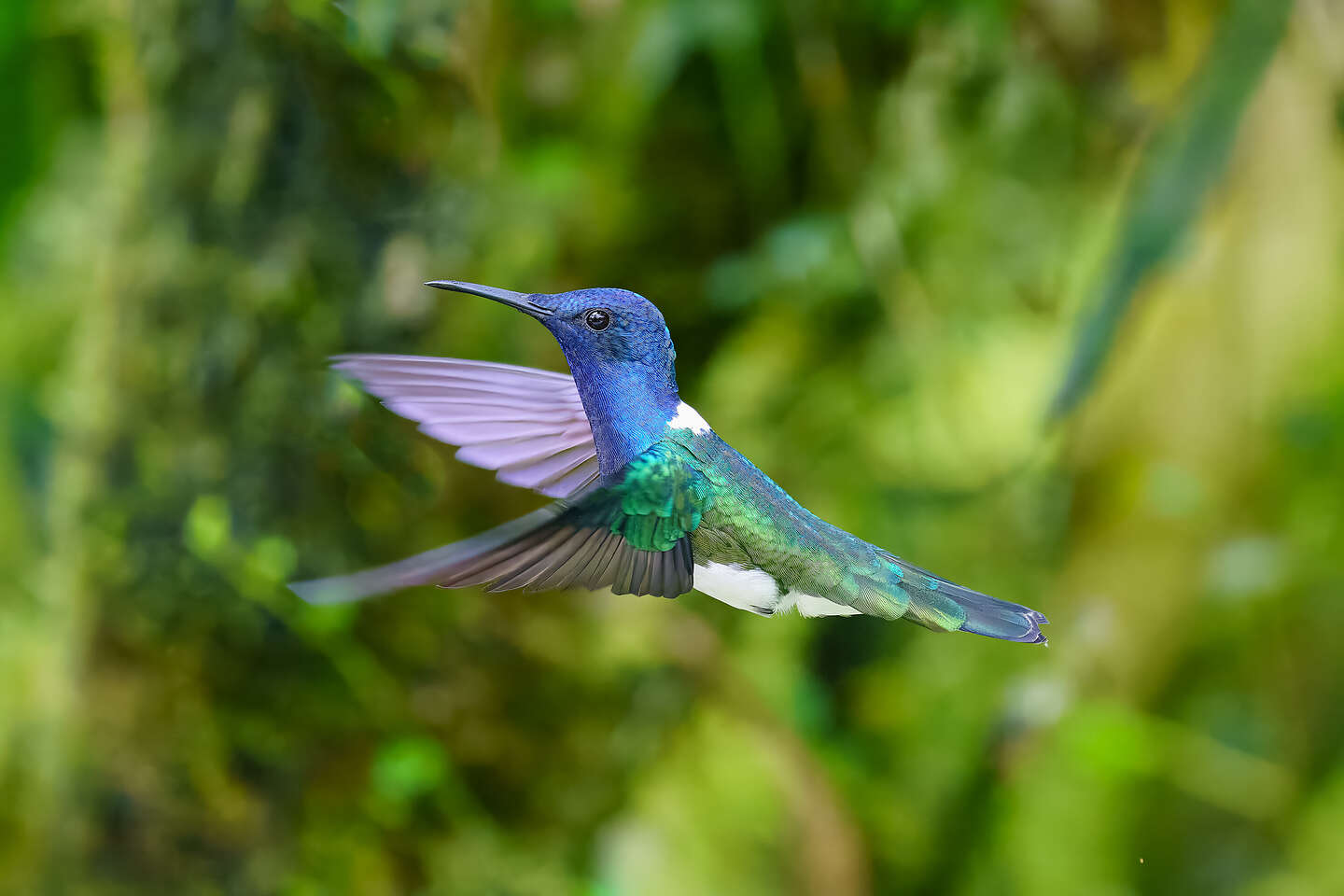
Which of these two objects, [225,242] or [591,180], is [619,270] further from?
[225,242]

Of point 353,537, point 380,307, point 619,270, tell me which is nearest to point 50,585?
point 353,537

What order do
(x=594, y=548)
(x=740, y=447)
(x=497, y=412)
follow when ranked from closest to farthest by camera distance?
(x=594, y=548), (x=497, y=412), (x=740, y=447)

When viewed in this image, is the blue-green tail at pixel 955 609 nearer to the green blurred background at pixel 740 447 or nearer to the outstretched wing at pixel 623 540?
the outstretched wing at pixel 623 540

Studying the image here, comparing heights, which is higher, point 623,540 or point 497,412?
point 497,412

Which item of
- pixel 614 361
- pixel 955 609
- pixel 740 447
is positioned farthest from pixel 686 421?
pixel 740 447

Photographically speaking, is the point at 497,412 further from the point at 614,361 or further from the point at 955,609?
the point at 955,609

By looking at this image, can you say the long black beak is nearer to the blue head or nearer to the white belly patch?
the blue head

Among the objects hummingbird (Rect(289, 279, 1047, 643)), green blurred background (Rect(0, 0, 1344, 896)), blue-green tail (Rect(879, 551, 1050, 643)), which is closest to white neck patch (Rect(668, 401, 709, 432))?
hummingbird (Rect(289, 279, 1047, 643))
